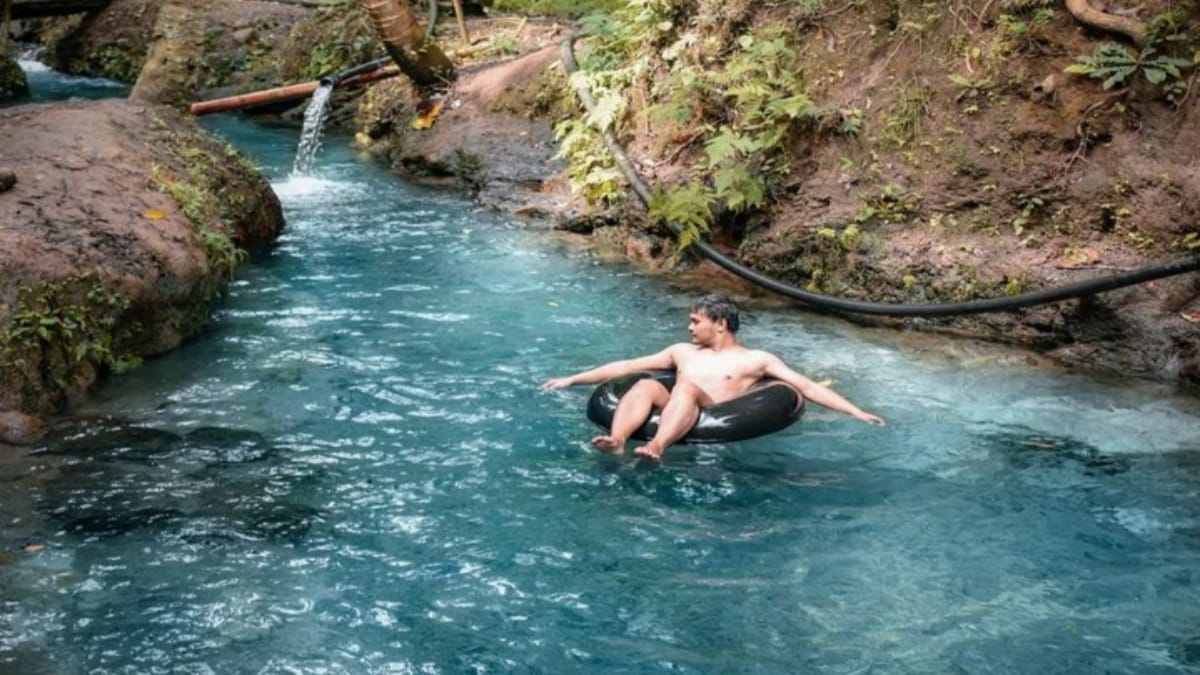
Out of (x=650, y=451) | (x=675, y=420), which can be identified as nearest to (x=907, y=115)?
(x=675, y=420)

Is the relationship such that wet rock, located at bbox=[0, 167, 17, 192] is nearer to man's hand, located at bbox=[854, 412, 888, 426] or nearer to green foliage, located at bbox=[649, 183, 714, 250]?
green foliage, located at bbox=[649, 183, 714, 250]

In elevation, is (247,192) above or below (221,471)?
above

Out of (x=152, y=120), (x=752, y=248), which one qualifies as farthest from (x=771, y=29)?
(x=152, y=120)

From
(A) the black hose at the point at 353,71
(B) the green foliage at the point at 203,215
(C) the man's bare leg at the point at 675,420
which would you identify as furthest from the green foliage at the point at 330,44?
(C) the man's bare leg at the point at 675,420

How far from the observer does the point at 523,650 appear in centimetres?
518

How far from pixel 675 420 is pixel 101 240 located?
4.78 metres

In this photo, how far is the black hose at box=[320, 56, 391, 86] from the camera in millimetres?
17203

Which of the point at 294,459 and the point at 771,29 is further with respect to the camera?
the point at 771,29

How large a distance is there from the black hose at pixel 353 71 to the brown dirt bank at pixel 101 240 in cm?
511

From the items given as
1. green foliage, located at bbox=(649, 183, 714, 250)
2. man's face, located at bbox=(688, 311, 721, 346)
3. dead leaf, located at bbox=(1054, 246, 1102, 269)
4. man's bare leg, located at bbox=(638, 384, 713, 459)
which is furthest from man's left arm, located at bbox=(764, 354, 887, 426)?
green foliage, located at bbox=(649, 183, 714, 250)

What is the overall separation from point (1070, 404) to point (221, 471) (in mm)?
5661

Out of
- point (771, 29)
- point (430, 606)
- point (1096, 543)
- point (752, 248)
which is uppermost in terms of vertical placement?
point (771, 29)

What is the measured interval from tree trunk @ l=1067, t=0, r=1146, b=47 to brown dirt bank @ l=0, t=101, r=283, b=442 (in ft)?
25.0

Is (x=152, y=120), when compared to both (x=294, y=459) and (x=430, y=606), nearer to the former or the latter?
(x=294, y=459)
